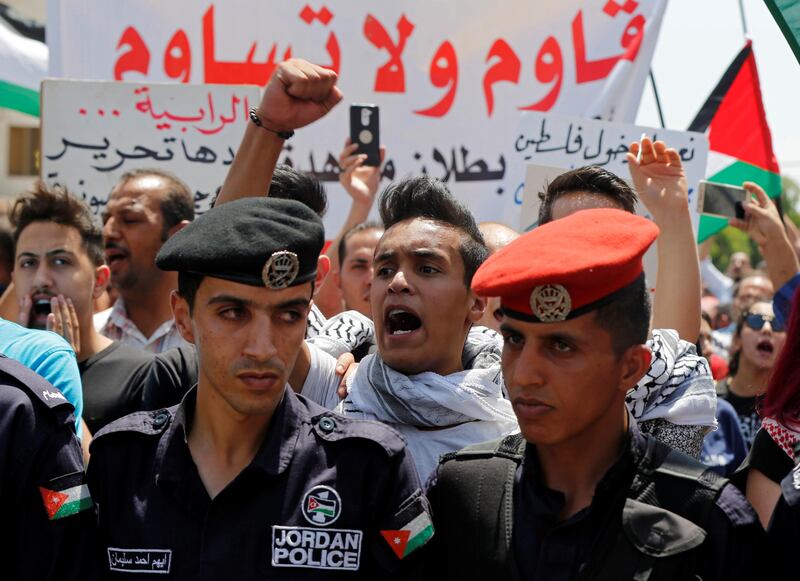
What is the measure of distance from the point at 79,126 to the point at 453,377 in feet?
10.6

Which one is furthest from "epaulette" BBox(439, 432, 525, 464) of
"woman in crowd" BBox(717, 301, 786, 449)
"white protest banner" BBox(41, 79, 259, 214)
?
"woman in crowd" BBox(717, 301, 786, 449)

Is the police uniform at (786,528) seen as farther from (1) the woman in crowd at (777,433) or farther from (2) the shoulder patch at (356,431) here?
(2) the shoulder patch at (356,431)

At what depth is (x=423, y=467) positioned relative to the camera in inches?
116

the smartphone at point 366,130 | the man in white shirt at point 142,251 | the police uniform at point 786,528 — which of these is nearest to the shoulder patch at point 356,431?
the police uniform at point 786,528

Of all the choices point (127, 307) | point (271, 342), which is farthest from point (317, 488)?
point (127, 307)

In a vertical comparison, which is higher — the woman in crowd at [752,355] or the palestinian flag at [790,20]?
the palestinian flag at [790,20]

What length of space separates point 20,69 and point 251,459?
532 centimetres

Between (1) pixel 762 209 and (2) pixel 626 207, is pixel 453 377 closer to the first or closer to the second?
(2) pixel 626 207

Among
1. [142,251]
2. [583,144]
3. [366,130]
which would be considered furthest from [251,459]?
[583,144]

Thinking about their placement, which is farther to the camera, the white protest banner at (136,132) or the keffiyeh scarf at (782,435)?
the white protest banner at (136,132)

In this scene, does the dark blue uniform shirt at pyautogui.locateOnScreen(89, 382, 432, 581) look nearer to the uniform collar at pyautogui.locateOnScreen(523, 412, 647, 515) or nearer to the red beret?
the uniform collar at pyautogui.locateOnScreen(523, 412, 647, 515)

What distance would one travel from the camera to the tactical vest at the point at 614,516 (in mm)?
2164

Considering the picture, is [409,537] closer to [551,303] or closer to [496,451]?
[496,451]

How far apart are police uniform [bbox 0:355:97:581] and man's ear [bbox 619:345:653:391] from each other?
1.18m
